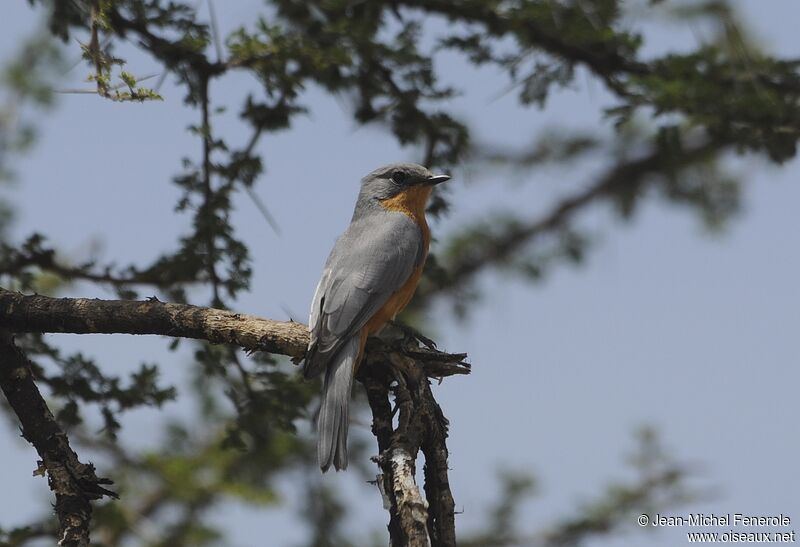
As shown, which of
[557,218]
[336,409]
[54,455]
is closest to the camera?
[54,455]

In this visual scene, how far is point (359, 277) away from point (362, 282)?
49 millimetres

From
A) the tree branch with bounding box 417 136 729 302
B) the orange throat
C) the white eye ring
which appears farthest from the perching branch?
Result: the tree branch with bounding box 417 136 729 302

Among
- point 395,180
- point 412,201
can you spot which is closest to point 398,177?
point 395,180

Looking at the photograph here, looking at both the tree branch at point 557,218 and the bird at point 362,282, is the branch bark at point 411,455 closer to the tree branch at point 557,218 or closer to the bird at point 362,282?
the bird at point 362,282

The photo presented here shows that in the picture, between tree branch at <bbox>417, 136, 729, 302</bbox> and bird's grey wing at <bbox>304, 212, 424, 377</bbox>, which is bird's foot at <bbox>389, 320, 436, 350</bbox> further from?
tree branch at <bbox>417, 136, 729, 302</bbox>

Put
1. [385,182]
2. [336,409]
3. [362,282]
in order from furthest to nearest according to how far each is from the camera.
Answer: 1. [385,182]
2. [362,282]
3. [336,409]

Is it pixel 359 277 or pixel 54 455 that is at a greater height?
pixel 359 277

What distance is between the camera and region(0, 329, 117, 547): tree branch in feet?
11.4

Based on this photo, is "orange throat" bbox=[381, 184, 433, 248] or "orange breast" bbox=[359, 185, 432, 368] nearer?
"orange breast" bbox=[359, 185, 432, 368]

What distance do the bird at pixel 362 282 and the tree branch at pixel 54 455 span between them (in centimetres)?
97

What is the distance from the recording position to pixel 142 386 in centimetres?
478

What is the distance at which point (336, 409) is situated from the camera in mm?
4426

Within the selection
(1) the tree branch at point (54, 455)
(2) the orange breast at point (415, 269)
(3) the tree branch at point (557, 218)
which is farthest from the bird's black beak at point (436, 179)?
(1) the tree branch at point (54, 455)

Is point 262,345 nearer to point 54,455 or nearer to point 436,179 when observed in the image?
point 54,455
